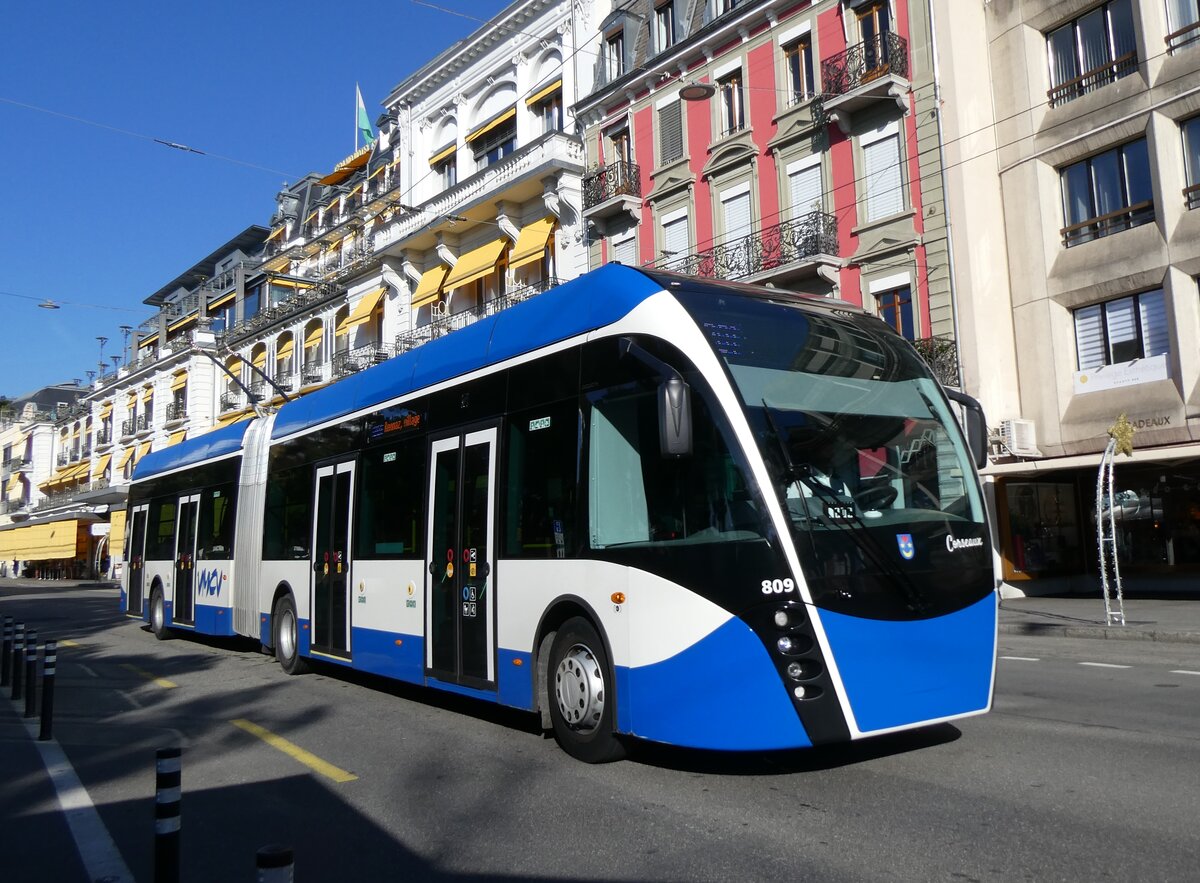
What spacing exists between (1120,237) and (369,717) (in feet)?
57.5

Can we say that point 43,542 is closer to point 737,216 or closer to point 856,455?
point 737,216

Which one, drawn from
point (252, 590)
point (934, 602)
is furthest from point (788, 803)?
point (252, 590)

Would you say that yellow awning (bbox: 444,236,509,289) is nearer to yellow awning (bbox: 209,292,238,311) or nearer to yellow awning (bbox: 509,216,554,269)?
yellow awning (bbox: 509,216,554,269)

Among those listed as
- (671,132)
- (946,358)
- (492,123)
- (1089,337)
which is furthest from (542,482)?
(492,123)

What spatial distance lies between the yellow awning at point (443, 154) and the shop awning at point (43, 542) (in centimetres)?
2899

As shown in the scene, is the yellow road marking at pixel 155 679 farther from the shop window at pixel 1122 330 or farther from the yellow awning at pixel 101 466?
the yellow awning at pixel 101 466

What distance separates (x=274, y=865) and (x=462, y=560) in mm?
5604

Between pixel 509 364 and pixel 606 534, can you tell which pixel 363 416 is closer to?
pixel 509 364

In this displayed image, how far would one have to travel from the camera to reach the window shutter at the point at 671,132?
27.1 meters

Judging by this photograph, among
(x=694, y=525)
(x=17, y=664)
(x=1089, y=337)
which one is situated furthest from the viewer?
(x=1089, y=337)

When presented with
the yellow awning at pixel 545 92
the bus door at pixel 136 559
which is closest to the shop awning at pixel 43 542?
the yellow awning at pixel 545 92

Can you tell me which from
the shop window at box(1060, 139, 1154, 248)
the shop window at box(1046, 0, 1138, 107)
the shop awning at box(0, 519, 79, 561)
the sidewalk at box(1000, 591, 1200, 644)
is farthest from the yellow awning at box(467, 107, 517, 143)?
the shop awning at box(0, 519, 79, 561)

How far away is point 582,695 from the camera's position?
6.86 m

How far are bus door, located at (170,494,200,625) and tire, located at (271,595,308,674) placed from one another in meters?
4.28
